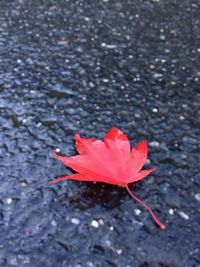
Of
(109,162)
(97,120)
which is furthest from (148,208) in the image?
(97,120)

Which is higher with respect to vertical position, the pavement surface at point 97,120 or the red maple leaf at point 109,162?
the red maple leaf at point 109,162

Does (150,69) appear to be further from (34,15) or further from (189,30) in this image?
(34,15)

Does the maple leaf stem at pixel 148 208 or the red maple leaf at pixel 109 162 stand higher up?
the red maple leaf at pixel 109 162

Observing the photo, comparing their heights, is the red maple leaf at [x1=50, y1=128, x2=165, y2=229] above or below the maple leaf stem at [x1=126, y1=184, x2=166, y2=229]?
above

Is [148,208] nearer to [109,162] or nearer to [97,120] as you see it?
[109,162]
